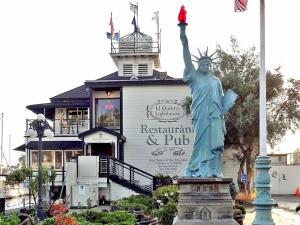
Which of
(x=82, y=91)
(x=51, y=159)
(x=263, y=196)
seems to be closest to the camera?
(x=263, y=196)

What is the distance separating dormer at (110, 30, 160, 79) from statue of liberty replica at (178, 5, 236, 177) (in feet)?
75.1

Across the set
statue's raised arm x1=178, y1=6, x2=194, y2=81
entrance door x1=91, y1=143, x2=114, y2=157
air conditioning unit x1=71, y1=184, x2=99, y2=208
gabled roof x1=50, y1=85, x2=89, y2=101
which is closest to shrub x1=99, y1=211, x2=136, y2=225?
statue's raised arm x1=178, y1=6, x2=194, y2=81

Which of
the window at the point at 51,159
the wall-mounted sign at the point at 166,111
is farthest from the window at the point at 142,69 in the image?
the window at the point at 51,159

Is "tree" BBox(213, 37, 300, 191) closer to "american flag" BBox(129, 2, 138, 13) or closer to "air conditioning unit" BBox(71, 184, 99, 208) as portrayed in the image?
"air conditioning unit" BBox(71, 184, 99, 208)

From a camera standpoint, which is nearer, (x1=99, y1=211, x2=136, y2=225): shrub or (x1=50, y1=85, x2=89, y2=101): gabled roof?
(x1=99, y1=211, x2=136, y2=225): shrub

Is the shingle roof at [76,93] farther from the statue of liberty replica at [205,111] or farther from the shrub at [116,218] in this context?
Result: the statue of liberty replica at [205,111]

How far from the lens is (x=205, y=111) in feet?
54.9

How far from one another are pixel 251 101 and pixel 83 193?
11132 millimetres

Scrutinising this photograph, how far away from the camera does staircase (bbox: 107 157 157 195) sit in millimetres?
32094

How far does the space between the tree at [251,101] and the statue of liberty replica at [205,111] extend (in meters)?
16.9

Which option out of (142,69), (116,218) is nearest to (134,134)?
(142,69)

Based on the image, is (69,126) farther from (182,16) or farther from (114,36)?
(182,16)

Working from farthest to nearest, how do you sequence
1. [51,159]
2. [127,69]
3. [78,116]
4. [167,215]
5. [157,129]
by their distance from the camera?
[78,116]
[51,159]
[127,69]
[157,129]
[167,215]

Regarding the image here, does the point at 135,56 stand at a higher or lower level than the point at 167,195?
higher
